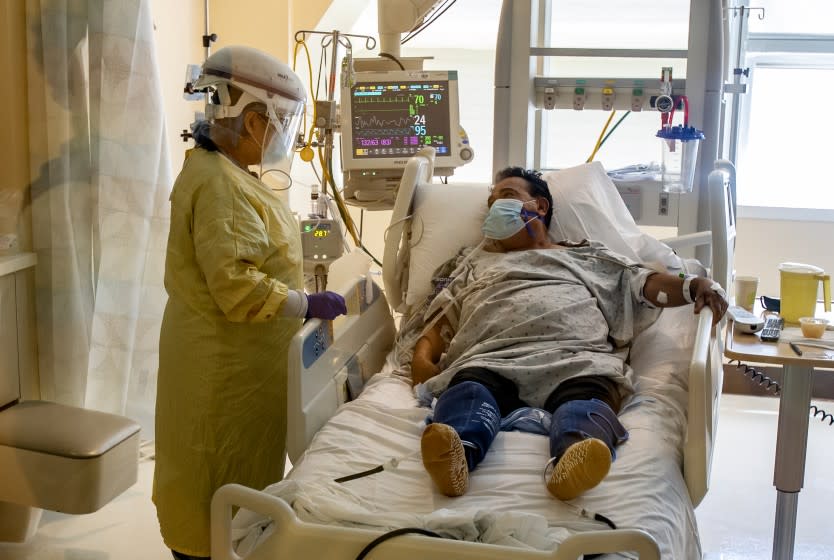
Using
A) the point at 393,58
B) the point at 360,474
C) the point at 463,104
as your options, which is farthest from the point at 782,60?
the point at 360,474

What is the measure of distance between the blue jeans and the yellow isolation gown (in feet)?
1.50

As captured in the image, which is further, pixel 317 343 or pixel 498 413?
pixel 317 343

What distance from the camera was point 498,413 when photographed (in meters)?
2.01

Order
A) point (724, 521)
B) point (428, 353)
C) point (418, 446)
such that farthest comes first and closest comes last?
point (724, 521), point (428, 353), point (418, 446)

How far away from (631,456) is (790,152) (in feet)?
12.1

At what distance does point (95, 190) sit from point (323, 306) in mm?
1287

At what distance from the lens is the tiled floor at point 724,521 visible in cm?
277

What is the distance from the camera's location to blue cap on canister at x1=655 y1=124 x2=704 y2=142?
9.38 ft

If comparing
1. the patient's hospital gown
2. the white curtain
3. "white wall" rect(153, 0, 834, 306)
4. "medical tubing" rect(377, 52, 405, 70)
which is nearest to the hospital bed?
the patient's hospital gown

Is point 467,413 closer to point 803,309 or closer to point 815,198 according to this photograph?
point 803,309

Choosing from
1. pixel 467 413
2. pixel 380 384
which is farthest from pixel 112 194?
pixel 467 413

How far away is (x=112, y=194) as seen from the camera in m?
3.03

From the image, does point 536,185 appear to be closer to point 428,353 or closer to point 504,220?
point 504,220

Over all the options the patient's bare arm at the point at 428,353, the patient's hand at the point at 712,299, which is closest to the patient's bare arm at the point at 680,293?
the patient's hand at the point at 712,299
